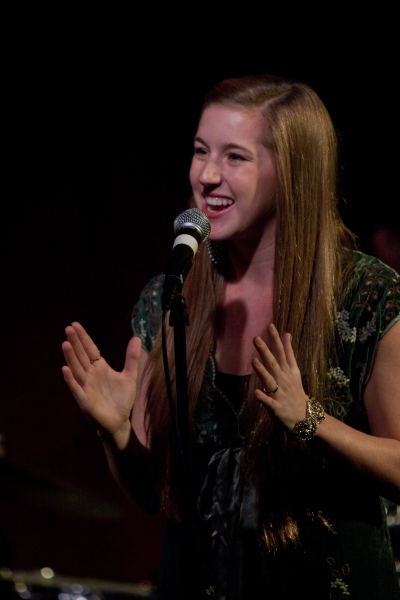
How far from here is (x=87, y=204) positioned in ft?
11.1

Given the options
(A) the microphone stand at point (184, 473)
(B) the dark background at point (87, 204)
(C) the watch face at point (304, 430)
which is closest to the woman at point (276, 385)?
(C) the watch face at point (304, 430)

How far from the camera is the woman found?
1584 mm

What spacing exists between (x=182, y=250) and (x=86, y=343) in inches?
16.2

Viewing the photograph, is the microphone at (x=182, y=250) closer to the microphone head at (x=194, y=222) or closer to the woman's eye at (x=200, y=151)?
the microphone head at (x=194, y=222)

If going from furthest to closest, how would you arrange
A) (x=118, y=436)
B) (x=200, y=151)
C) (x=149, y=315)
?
(x=149, y=315), (x=200, y=151), (x=118, y=436)

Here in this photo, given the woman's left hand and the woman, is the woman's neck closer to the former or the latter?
the woman

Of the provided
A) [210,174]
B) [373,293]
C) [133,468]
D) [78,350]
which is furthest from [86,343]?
[373,293]

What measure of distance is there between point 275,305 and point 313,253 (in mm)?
158

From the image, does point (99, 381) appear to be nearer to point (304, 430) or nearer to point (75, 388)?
point (75, 388)

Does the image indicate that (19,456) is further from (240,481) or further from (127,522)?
(240,481)

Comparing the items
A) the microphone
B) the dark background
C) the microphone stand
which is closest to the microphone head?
the microphone

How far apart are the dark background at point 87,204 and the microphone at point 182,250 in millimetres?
1452

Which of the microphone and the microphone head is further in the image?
the microphone head

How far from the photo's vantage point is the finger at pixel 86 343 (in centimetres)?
161
